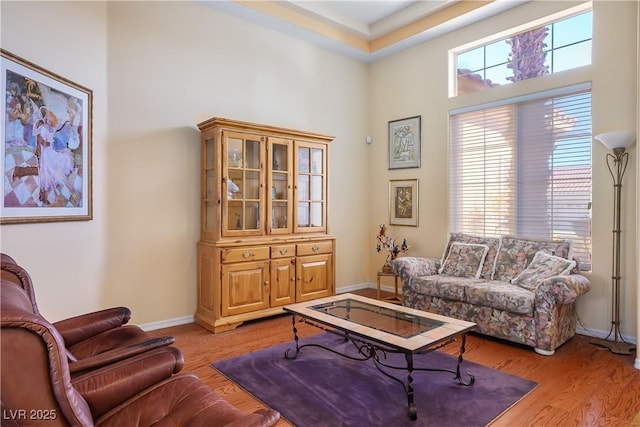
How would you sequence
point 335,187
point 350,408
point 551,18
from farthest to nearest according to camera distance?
point 335,187 < point 551,18 < point 350,408

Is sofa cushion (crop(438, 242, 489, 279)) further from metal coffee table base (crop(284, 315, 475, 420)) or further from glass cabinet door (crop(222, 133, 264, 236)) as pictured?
glass cabinet door (crop(222, 133, 264, 236))

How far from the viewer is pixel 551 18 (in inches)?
154

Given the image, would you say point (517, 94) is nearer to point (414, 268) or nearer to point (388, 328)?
point (414, 268)

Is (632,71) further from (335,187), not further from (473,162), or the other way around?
(335,187)

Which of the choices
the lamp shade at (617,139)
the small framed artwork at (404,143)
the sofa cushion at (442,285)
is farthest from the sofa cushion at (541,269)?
the small framed artwork at (404,143)

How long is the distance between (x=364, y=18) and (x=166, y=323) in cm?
441

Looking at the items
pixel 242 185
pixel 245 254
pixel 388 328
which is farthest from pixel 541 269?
pixel 242 185

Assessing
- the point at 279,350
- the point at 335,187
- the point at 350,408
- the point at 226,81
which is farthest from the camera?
the point at 335,187

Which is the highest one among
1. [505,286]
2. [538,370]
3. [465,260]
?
[465,260]

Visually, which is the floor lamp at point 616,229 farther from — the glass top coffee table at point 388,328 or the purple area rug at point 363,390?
the glass top coffee table at point 388,328

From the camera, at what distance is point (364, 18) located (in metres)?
4.89

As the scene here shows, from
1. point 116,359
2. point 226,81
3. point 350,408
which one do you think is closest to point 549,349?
point 350,408

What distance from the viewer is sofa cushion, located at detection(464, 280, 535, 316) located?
3.18m

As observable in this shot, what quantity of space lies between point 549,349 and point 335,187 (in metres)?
3.20
